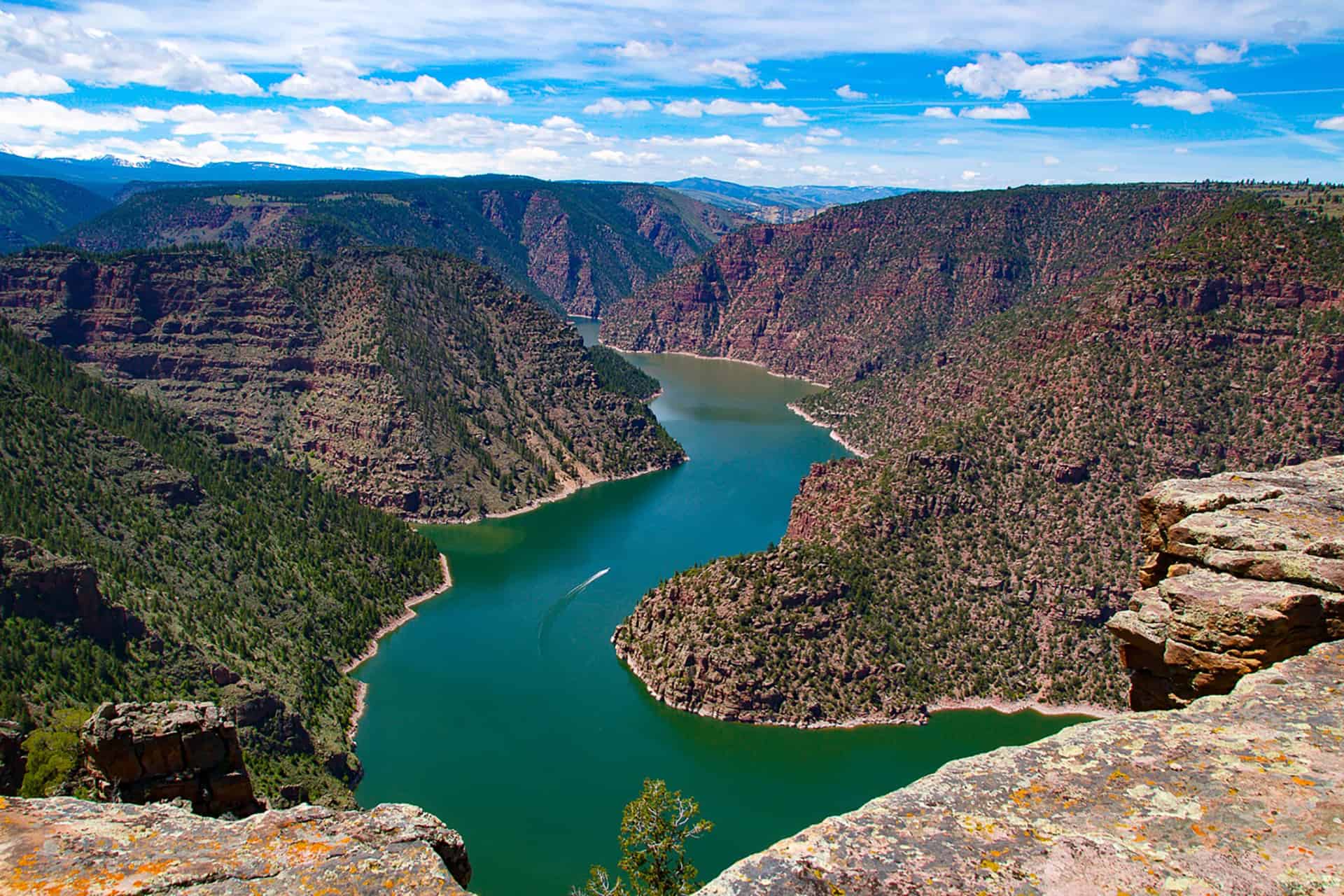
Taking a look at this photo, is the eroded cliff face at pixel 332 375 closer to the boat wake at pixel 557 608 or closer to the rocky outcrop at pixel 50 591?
the boat wake at pixel 557 608

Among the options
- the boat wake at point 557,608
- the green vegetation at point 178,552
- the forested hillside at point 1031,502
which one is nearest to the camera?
the green vegetation at point 178,552

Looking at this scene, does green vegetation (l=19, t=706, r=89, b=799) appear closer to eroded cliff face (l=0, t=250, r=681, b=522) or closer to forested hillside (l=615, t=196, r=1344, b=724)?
forested hillside (l=615, t=196, r=1344, b=724)

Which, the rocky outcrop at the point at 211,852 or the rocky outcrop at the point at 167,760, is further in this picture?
the rocky outcrop at the point at 167,760

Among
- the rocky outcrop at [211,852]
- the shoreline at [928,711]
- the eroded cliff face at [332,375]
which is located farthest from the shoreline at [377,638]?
the rocky outcrop at [211,852]

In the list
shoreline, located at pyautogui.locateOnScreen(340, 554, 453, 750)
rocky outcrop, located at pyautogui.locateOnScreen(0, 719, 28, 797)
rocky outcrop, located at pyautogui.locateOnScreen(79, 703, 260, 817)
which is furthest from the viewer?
shoreline, located at pyautogui.locateOnScreen(340, 554, 453, 750)

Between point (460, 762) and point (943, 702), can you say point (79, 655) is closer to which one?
point (460, 762)

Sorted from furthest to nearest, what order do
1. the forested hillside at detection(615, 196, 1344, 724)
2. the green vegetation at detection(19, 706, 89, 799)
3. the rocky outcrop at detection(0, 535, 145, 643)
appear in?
the forested hillside at detection(615, 196, 1344, 724) < the rocky outcrop at detection(0, 535, 145, 643) < the green vegetation at detection(19, 706, 89, 799)

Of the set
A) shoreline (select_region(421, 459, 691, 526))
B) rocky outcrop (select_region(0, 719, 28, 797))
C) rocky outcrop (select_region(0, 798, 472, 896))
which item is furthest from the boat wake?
rocky outcrop (select_region(0, 798, 472, 896))
